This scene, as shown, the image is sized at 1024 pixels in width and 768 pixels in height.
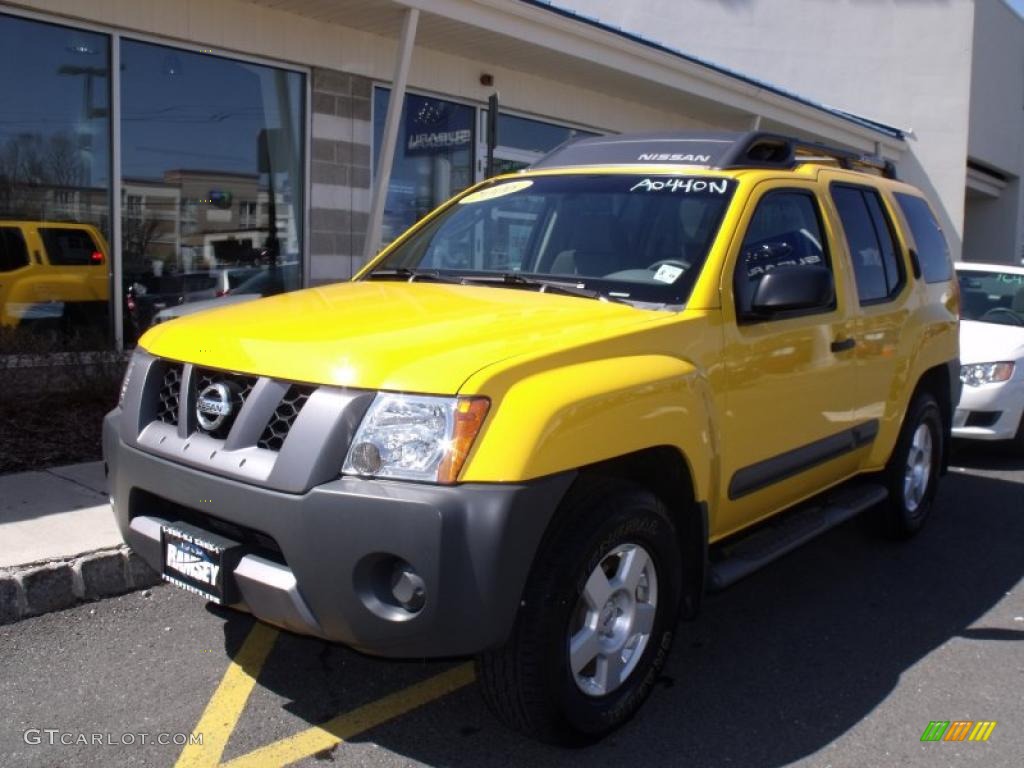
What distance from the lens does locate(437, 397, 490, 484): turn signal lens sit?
271 centimetres

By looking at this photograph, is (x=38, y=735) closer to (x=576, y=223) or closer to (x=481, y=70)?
(x=576, y=223)

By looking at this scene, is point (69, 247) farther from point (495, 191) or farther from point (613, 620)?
point (613, 620)

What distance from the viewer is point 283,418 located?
298 cm

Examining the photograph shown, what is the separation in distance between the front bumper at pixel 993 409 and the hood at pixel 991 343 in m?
0.19

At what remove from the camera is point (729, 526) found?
12.8 feet

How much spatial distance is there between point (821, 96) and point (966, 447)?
48.7 ft

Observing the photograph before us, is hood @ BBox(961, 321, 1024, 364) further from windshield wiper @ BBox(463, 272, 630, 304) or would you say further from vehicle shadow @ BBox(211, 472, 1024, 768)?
windshield wiper @ BBox(463, 272, 630, 304)

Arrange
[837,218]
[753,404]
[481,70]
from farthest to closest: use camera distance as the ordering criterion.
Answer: [481,70] → [837,218] → [753,404]

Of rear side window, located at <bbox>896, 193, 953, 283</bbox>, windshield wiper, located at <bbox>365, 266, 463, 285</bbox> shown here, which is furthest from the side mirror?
rear side window, located at <bbox>896, 193, 953, 283</bbox>

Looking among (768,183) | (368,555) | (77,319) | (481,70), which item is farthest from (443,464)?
(481,70)

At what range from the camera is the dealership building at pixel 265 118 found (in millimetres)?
8273

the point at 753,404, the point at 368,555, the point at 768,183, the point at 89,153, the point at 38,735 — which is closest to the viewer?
the point at 368,555

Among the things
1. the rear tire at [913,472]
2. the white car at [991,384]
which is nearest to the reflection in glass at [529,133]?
the white car at [991,384]

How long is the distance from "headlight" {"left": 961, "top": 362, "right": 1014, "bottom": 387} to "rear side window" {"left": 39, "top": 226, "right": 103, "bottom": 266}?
7274 mm
